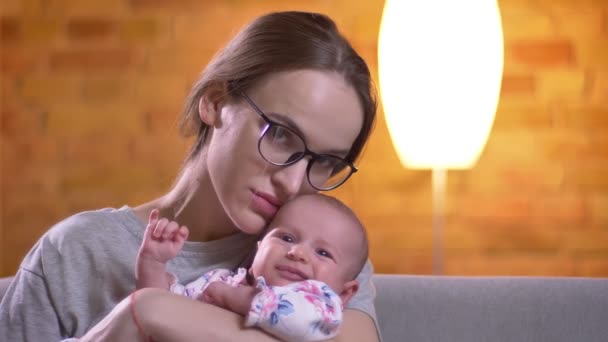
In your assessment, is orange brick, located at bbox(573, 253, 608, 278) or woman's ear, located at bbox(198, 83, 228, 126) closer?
woman's ear, located at bbox(198, 83, 228, 126)

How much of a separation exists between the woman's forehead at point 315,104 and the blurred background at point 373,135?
1751mm

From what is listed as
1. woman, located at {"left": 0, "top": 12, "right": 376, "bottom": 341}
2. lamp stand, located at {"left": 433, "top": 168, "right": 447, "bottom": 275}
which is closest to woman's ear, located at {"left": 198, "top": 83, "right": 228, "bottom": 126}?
woman, located at {"left": 0, "top": 12, "right": 376, "bottom": 341}

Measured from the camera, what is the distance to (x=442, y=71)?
2.90m

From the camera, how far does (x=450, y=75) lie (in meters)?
2.90

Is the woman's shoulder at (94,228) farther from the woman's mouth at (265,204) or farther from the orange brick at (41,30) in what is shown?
the orange brick at (41,30)

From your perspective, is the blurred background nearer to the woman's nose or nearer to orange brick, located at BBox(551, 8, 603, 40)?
orange brick, located at BBox(551, 8, 603, 40)

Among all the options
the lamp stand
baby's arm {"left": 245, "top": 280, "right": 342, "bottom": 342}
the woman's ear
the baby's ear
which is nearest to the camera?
baby's arm {"left": 245, "top": 280, "right": 342, "bottom": 342}

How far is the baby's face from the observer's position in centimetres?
167

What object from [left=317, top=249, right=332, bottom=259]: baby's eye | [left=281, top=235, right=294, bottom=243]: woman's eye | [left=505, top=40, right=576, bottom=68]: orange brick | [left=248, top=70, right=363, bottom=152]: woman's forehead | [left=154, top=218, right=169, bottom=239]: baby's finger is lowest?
[left=505, top=40, right=576, bottom=68]: orange brick

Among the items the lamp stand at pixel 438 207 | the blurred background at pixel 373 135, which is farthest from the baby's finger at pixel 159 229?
the blurred background at pixel 373 135

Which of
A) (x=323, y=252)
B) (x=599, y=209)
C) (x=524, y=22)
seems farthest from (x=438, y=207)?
(x=323, y=252)

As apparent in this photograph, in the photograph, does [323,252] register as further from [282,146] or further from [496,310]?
[496,310]

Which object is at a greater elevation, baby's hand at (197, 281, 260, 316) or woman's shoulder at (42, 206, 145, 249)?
woman's shoulder at (42, 206, 145, 249)

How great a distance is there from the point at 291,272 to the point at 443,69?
4.64 feet
